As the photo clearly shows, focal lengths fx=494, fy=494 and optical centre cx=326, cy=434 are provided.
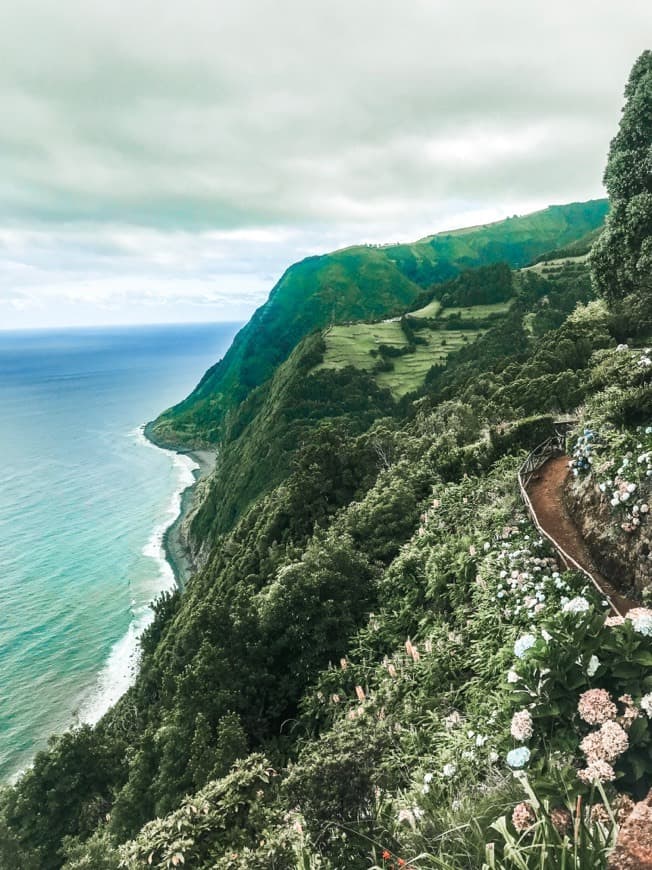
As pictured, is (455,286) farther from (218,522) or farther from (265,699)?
(265,699)

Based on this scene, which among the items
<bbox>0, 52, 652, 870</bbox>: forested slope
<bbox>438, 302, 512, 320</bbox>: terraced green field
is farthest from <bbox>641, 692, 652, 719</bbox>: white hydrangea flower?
<bbox>438, 302, 512, 320</bbox>: terraced green field

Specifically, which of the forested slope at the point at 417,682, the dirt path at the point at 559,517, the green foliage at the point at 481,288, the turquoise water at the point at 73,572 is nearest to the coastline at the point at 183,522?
the turquoise water at the point at 73,572

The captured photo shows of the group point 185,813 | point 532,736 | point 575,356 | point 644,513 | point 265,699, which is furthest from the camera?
point 575,356

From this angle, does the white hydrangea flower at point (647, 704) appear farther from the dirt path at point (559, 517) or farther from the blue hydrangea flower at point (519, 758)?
the dirt path at point (559, 517)

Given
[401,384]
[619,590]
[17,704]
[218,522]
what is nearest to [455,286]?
[401,384]

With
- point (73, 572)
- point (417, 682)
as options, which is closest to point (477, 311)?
point (73, 572)

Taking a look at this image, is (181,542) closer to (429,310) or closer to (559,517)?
(559,517)
